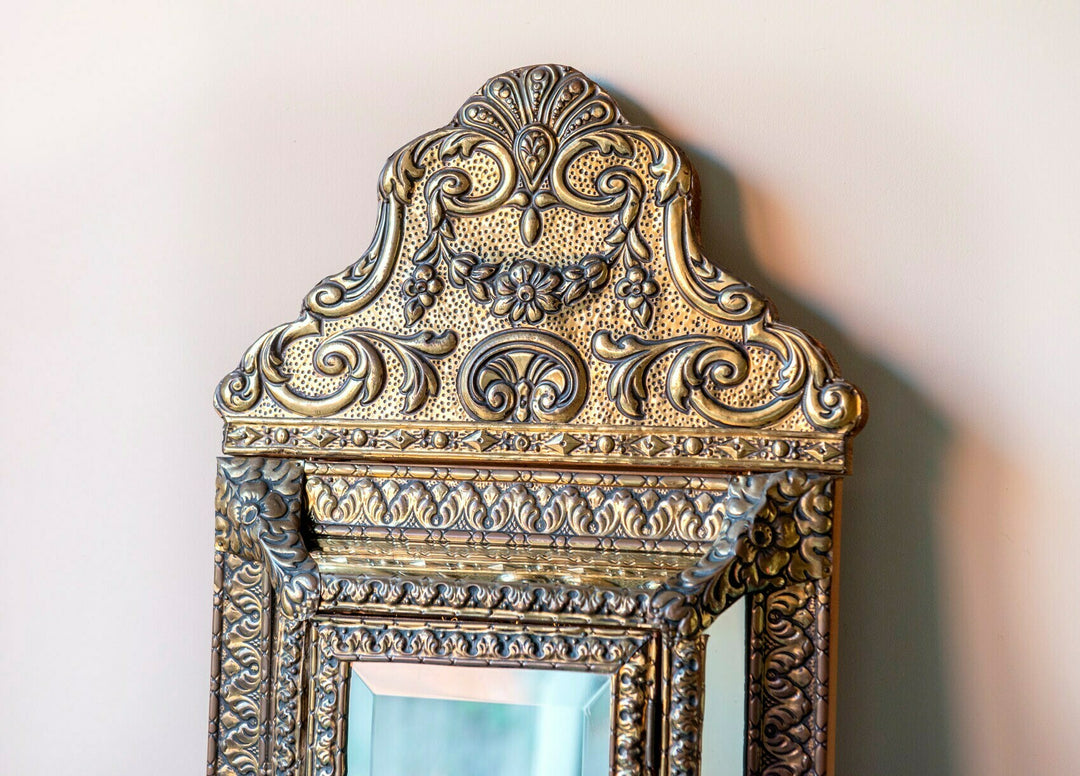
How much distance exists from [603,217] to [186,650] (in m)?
0.48

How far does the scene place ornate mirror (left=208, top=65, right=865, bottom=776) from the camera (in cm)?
64

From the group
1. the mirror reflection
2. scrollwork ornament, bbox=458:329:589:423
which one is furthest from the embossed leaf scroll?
the mirror reflection

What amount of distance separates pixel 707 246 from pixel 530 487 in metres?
0.22

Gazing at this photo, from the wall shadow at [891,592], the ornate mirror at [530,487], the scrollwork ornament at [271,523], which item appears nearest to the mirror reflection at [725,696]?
the ornate mirror at [530,487]

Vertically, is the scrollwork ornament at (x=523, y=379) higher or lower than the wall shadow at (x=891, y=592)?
higher

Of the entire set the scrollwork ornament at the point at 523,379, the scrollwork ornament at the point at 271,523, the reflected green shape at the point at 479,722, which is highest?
the scrollwork ornament at the point at 523,379

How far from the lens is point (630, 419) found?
0.68 m

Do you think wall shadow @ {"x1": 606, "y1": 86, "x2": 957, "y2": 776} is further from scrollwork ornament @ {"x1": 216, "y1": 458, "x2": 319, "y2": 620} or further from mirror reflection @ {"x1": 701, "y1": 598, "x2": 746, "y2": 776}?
scrollwork ornament @ {"x1": 216, "y1": 458, "x2": 319, "y2": 620}

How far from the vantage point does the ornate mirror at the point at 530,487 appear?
0.64m

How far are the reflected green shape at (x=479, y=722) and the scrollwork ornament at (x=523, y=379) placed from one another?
0.17 metres

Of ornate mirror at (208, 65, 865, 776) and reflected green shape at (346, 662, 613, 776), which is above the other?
ornate mirror at (208, 65, 865, 776)

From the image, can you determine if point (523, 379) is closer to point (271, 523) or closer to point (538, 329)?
point (538, 329)

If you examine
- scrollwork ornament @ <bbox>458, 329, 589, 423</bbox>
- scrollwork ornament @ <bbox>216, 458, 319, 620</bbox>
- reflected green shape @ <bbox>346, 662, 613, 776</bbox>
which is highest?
scrollwork ornament @ <bbox>458, 329, 589, 423</bbox>

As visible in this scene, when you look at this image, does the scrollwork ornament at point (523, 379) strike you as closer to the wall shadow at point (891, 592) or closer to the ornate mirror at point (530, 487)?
the ornate mirror at point (530, 487)
